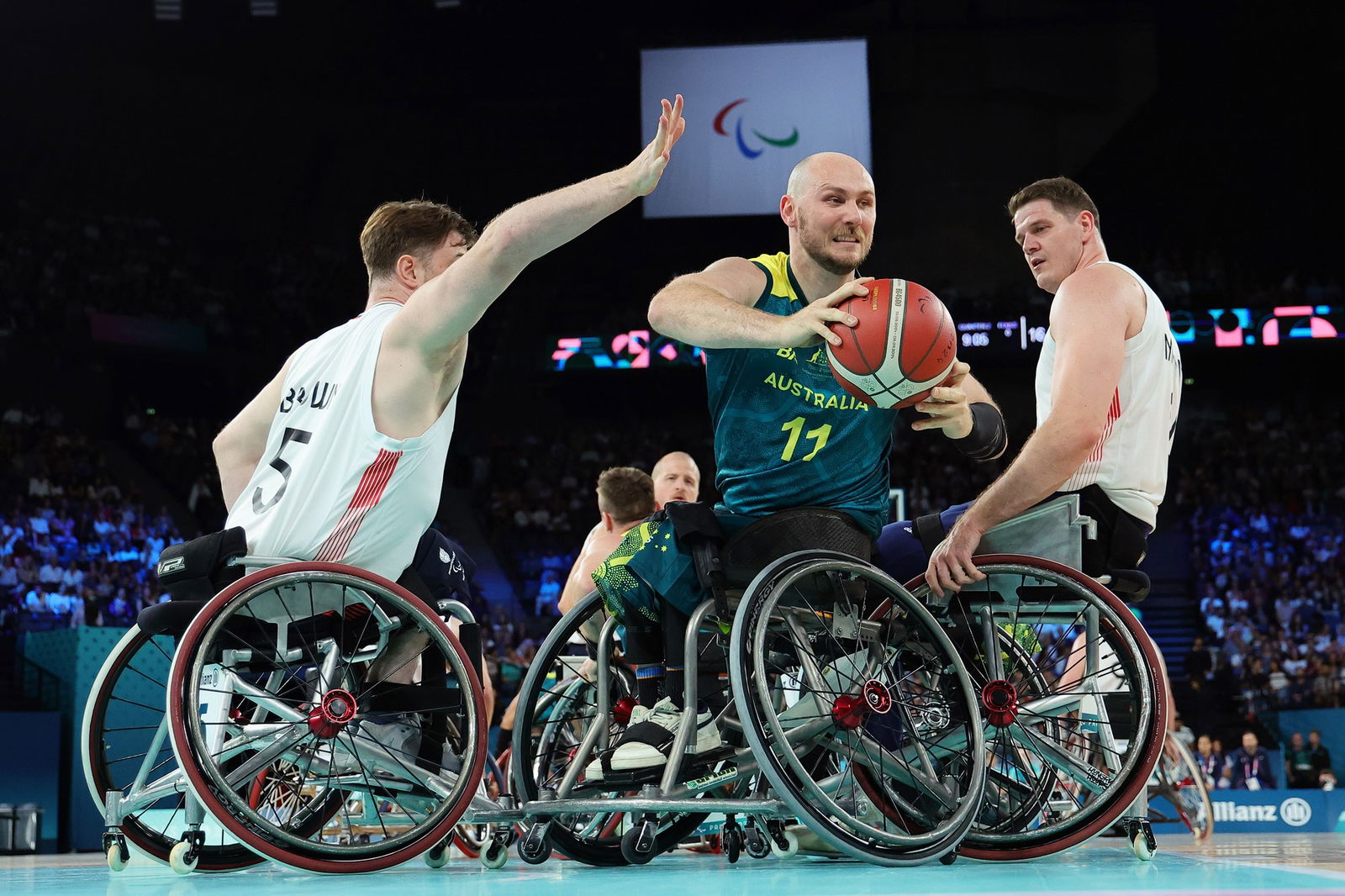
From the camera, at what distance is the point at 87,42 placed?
2320 cm

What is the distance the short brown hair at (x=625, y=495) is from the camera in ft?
20.1

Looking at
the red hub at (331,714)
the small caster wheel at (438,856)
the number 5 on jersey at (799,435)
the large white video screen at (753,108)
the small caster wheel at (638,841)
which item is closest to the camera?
the red hub at (331,714)

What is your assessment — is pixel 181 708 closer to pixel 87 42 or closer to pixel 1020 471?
pixel 1020 471

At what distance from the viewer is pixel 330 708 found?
112 inches

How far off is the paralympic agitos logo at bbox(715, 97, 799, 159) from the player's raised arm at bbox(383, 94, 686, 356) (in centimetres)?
1909

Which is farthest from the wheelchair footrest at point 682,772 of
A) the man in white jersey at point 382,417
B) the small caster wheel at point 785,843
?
the man in white jersey at point 382,417

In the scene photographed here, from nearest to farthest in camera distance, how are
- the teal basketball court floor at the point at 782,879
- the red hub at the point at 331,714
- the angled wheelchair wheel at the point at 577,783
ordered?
the teal basketball court floor at the point at 782,879 < the red hub at the point at 331,714 < the angled wheelchair wheel at the point at 577,783

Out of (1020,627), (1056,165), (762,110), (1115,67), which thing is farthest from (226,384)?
(1020,627)

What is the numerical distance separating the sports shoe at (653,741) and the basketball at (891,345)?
0.87 m

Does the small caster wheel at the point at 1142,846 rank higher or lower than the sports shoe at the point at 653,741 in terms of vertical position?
lower

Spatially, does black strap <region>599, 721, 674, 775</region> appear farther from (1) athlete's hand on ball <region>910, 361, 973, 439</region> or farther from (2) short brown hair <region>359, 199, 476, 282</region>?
(2) short brown hair <region>359, 199, 476, 282</region>

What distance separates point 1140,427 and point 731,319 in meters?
1.35

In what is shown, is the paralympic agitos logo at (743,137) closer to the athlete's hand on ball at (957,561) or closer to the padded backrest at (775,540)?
the athlete's hand on ball at (957,561)

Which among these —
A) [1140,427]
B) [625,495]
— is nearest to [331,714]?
[1140,427]
